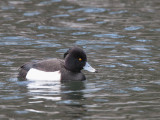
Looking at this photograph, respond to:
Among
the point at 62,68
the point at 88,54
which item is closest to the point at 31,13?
the point at 88,54

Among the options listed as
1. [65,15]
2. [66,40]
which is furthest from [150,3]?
[66,40]

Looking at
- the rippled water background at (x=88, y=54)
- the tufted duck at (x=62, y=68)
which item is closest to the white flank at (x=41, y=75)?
the tufted duck at (x=62, y=68)

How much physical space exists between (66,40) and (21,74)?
4.51 meters

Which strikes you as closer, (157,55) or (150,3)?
(157,55)

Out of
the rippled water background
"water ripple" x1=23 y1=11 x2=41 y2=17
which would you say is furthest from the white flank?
"water ripple" x1=23 y1=11 x2=41 y2=17

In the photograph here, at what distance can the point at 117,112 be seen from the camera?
9.42m

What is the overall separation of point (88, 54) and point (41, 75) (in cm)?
301

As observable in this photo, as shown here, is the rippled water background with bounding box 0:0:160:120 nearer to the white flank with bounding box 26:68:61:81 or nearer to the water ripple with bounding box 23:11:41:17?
the water ripple with bounding box 23:11:41:17

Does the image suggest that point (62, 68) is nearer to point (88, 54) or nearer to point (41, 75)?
point (41, 75)

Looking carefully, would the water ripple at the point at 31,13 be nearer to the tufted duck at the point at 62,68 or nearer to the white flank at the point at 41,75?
the tufted duck at the point at 62,68

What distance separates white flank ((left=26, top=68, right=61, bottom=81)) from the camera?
12.2m

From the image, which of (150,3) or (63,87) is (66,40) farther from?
(150,3)

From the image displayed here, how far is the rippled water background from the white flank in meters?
0.19

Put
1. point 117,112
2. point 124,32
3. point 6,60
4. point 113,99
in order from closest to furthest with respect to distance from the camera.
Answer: point 117,112
point 113,99
point 6,60
point 124,32
